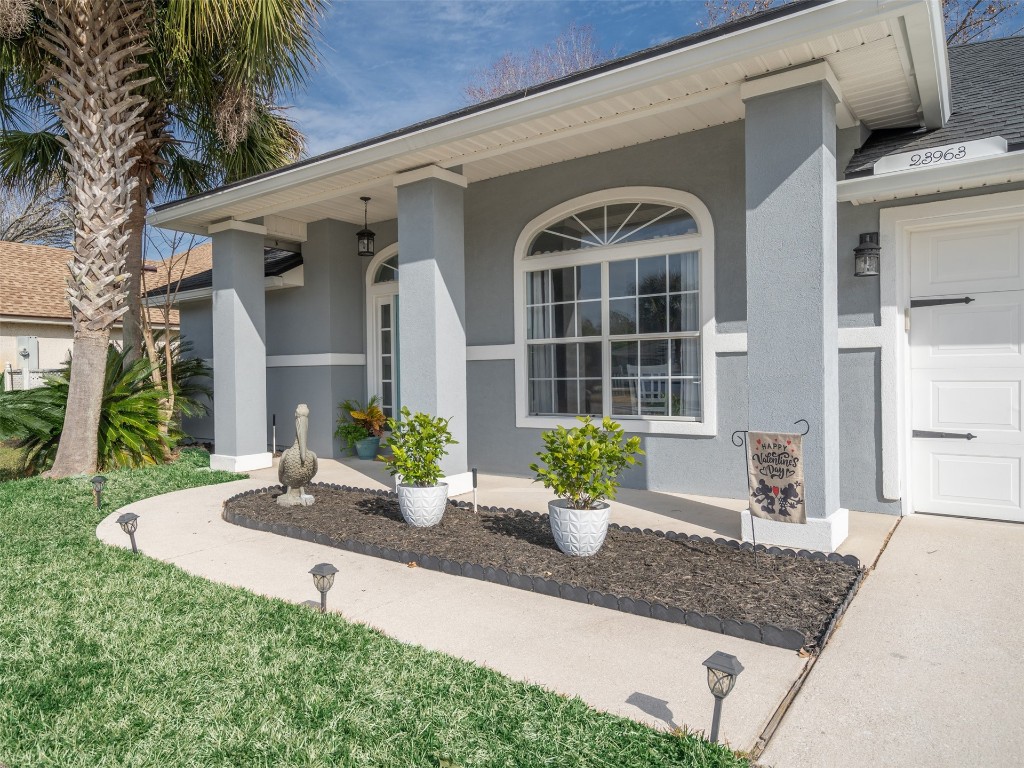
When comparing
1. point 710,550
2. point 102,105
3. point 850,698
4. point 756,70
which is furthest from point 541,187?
point 850,698

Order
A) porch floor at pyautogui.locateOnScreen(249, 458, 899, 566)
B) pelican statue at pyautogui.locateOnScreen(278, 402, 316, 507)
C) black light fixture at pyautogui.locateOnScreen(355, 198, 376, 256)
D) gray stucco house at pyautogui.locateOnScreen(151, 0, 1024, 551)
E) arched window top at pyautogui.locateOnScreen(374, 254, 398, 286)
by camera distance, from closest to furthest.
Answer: gray stucco house at pyautogui.locateOnScreen(151, 0, 1024, 551) → porch floor at pyautogui.locateOnScreen(249, 458, 899, 566) → pelican statue at pyautogui.locateOnScreen(278, 402, 316, 507) → black light fixture at pyautogui.locateOnScreen(355, 198, 376, 256) → arched window top at pyautogui.locateOnScreen(374, 254, 398, 286)

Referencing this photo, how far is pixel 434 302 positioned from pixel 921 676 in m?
4.89

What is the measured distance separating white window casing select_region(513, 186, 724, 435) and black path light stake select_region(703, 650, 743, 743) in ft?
13.4

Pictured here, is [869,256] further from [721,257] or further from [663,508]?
[663,508]

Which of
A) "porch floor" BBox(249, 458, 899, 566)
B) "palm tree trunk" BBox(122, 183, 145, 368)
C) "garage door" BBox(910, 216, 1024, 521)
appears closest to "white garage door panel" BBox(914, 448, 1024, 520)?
"garage door" BBox(910, 216, 1024, 521)

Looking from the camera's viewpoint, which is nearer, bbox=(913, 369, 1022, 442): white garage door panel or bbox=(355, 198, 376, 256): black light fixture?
bbox=(913, 369, 1022, 442): white garage door panel

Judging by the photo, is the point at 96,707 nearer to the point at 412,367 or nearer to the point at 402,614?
the point at 402,614

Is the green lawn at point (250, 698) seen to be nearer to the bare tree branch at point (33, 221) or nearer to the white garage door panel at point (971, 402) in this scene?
the white garage door panel at point (971, 402)

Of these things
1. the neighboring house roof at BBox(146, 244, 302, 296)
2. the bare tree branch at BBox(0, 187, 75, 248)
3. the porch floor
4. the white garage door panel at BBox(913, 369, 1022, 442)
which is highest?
the bare tree branch at BBox(0, 187, 75, 248)

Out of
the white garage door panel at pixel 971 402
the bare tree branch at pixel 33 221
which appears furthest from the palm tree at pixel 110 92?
the bare tree branch at pixel 33 221

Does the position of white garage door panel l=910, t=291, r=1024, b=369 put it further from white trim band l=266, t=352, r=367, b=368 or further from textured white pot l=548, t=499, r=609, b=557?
white trim band l=266, t=352, r=367, b=368

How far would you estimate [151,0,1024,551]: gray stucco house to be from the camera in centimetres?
448

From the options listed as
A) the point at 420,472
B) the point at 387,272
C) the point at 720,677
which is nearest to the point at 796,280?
the point at 720,677

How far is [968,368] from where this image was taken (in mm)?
5266
